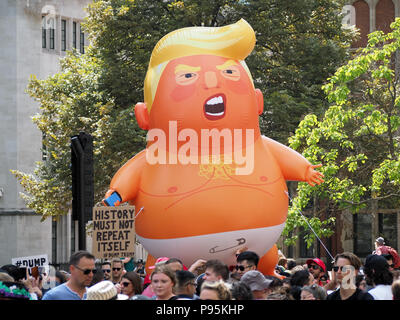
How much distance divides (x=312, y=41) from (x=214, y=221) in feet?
44.6

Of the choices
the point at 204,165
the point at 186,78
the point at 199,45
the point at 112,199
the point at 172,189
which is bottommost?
the point at 112,199

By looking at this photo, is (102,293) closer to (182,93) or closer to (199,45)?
(182,93)

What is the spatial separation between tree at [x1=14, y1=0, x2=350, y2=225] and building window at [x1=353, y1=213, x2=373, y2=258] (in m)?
16.1

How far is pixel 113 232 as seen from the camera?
39.1 ft

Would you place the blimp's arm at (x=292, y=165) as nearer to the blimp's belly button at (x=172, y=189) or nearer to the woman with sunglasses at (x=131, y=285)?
the blimp's belly button at (x=172, y=189)

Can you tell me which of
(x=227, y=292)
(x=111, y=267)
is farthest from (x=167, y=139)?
(x=227, y=292)

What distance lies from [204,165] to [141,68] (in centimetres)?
1160

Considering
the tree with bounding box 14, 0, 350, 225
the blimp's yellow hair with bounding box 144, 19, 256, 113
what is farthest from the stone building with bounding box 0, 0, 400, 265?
the blimp's yellow hair with bounding box 144, 19, 256, 113

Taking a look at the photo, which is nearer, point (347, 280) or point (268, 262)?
point (347, 280)

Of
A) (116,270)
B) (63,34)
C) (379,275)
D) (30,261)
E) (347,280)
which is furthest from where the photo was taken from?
(63,34)

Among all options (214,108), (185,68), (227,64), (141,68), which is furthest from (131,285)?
(141,68)

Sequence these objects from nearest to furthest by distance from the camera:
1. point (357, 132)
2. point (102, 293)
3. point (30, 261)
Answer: point (102, 293), point (30, 261), point (357, 132)

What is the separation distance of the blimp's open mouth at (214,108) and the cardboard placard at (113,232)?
1.79 m
